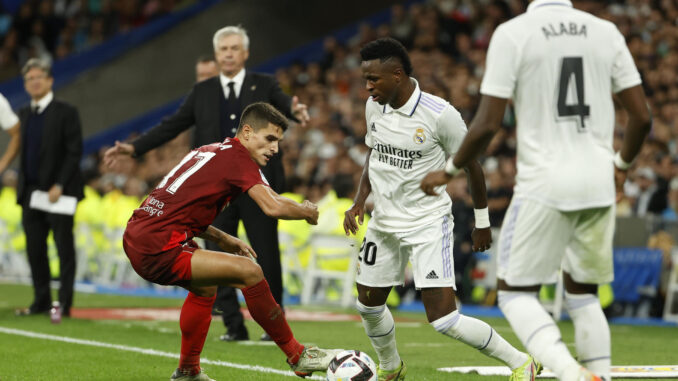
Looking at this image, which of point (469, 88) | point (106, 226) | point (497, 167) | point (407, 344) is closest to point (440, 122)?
point (407, 344)

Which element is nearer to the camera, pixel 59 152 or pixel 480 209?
pixel 480 209

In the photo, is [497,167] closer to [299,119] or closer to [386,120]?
[299,119]

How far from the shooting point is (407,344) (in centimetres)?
903

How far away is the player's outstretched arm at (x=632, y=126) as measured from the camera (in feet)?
15.3

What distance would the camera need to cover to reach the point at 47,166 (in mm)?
10703

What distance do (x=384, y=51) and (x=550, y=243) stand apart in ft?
6.43

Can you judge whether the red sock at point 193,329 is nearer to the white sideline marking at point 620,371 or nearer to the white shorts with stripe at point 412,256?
the white shorts with stripe at point 412,256

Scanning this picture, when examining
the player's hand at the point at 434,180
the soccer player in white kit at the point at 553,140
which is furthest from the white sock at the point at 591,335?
the player's hand at the point at 434,180

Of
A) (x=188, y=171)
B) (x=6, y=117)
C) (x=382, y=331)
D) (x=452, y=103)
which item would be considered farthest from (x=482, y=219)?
(x=452, y=103)

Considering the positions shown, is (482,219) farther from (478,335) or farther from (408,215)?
(478,335)

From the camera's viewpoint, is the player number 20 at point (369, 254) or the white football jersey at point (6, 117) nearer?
the player number 20 at point (369, 254)

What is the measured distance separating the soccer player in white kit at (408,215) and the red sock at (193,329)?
98 cm

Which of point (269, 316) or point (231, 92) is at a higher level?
point (231, 92)

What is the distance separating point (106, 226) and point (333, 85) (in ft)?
19.2
